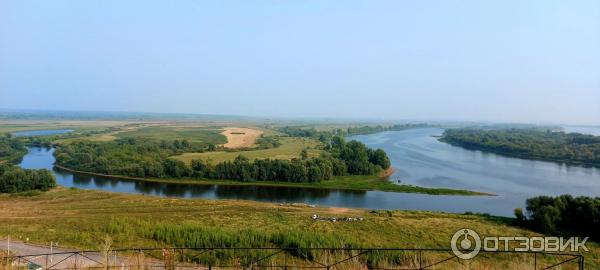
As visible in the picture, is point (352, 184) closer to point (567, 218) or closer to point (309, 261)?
point (567, 218)

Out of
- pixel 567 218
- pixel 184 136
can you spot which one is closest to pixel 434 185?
pixel 567 218

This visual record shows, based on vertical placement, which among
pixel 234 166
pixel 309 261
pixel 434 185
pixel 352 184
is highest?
pixel 309 261

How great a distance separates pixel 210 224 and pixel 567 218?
17.7m

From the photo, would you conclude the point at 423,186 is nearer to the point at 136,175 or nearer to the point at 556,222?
the point at 556,222

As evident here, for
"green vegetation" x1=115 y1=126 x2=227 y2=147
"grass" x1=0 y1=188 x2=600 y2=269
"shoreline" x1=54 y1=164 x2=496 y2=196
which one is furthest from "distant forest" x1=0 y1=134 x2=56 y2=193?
"green vegetation" x1=115 y1=126 x2=227 y2=147

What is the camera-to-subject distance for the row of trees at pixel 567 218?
62.5 ft

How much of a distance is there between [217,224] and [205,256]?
759 centimetres

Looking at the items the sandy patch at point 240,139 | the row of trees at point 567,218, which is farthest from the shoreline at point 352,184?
the sandy patch at point 240,139

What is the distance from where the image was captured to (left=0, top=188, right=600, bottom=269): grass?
1372 centimetres

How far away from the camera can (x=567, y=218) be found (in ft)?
65.3

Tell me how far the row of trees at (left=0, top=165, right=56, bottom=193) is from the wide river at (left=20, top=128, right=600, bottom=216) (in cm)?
380

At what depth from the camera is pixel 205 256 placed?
11.1 meters

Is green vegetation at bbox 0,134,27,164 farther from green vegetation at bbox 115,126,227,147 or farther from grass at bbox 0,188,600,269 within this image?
grass at bbox 0,188,600,269

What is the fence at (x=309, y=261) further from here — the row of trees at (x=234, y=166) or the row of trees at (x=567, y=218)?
the row of trees at (x=234, y=166)
